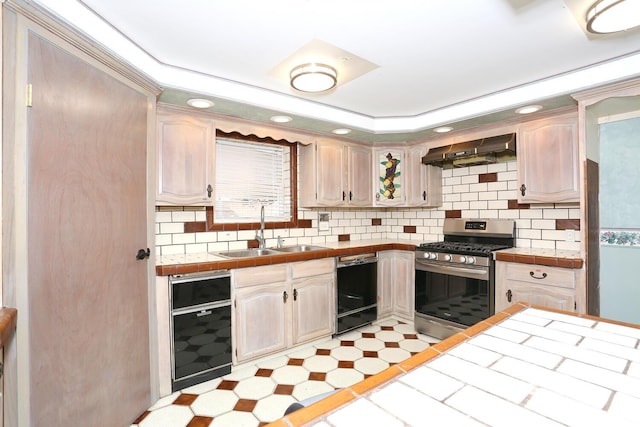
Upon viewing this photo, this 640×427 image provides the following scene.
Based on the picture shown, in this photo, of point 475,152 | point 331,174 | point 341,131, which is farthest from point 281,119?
point 475,152

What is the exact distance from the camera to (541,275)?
2.64m

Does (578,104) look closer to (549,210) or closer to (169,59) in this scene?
(549,210)

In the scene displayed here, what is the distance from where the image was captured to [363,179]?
153 inches

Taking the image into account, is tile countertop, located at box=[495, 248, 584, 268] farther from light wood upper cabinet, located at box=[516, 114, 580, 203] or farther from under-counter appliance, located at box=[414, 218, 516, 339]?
light wood upper cabinet, located at box=[516, 114, 580, 203]

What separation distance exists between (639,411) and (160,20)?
7.79 ft

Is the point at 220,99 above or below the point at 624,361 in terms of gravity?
above

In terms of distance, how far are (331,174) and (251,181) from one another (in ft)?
2.88

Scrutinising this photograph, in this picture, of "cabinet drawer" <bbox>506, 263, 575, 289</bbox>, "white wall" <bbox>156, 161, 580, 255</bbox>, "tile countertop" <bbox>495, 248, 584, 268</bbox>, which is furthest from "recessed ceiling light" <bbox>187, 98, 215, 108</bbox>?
"cabinet drawer" <bbox>506, 263, 575, 289</bbox>

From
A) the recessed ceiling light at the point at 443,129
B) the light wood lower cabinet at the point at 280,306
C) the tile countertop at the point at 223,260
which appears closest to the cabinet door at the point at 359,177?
the tile countertop at the point at 223,260

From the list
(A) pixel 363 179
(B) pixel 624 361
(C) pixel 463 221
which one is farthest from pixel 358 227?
(B) pixel 624 361

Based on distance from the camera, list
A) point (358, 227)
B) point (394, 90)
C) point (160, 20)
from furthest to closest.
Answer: point (358, 227) < point (394, 90) < point (160, 20)

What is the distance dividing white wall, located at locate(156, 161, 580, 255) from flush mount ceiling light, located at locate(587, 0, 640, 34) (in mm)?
1760

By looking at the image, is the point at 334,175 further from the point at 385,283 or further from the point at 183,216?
the point at 183,216

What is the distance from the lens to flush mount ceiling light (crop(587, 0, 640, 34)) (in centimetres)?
148
